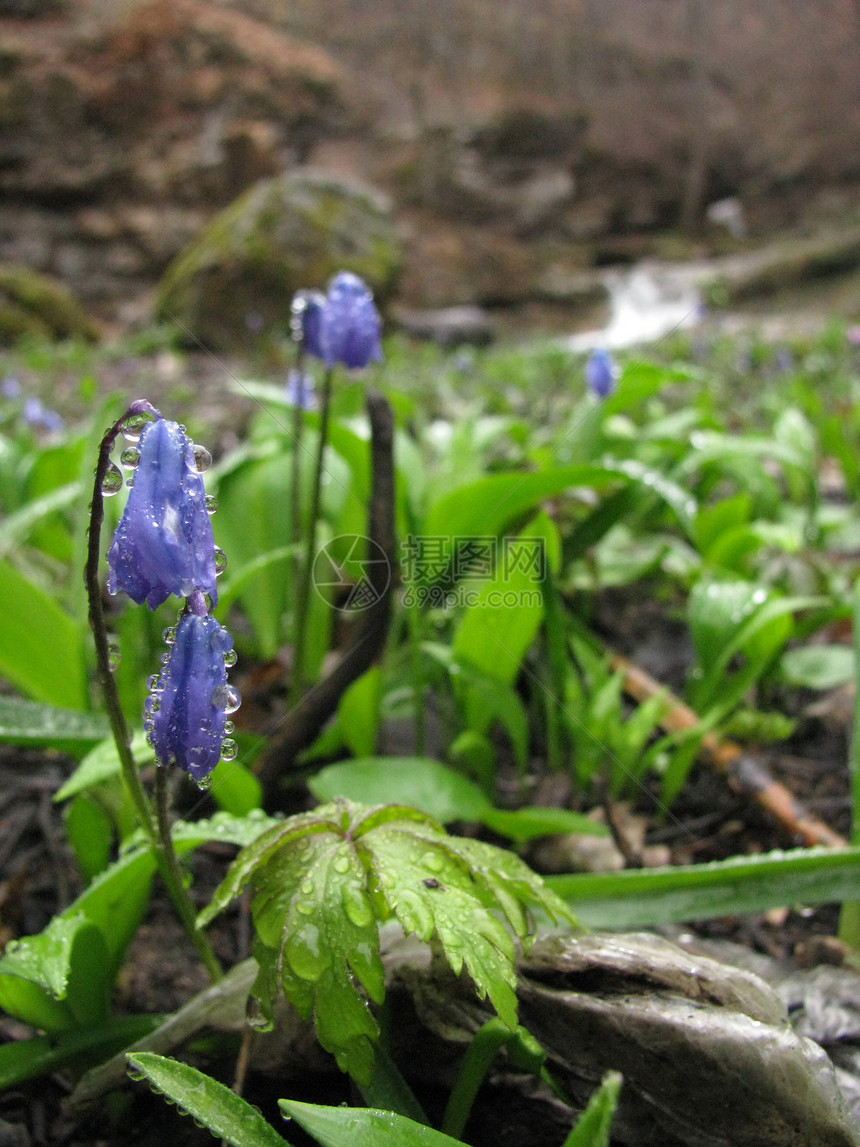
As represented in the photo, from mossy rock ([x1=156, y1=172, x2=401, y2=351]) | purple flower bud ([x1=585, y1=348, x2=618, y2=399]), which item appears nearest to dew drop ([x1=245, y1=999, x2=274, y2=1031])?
purple flower bud ([x1=585, y1=348, x2=618, y2=399])

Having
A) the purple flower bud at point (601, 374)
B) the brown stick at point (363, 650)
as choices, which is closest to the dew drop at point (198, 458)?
the brown stick at point (363, 650)

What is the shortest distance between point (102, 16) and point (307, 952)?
20.1 meters

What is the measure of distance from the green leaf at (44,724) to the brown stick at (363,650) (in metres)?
0.29

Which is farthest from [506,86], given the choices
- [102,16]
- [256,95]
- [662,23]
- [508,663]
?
[508,663]

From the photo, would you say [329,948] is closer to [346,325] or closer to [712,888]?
[712,888]

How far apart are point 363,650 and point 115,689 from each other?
667 mm

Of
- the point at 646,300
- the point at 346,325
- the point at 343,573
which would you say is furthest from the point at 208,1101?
the point at 646,300

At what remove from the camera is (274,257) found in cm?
821

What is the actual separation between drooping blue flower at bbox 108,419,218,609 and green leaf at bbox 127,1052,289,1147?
0.36m

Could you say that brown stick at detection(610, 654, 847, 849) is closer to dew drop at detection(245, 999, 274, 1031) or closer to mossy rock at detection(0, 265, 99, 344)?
dew drop at detection(245, 999, 274, 1031)

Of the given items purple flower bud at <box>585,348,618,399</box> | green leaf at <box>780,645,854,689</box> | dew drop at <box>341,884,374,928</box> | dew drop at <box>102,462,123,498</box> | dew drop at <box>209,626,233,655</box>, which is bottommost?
dew drop at <box>341,884,374,928</box>

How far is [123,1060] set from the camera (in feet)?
2.88

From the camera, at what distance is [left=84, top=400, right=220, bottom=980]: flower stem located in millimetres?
651

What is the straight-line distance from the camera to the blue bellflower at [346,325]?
1485mm
